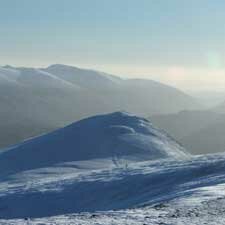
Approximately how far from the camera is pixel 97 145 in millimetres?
114500

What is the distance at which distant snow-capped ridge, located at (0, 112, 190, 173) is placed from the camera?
106 m

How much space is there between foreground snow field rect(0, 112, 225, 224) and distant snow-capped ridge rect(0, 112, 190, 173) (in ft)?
0.62

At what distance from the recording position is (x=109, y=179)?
220ft

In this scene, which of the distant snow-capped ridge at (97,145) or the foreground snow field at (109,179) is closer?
the foreground snow field at (109,179)

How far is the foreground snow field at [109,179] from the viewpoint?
82.1ft

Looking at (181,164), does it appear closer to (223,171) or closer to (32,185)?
(223,171)

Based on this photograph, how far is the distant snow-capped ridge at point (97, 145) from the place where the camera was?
106438 mm

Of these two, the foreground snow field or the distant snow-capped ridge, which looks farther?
the distant snow-capped ridge

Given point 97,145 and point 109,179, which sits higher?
point 97,145

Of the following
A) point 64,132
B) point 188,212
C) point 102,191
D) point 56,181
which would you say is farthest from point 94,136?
point 188,212

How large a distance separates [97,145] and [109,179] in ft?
156

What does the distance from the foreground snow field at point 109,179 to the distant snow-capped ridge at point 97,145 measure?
189 millimetres

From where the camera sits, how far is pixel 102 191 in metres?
62.1

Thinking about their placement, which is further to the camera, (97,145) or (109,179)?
(97,145)
